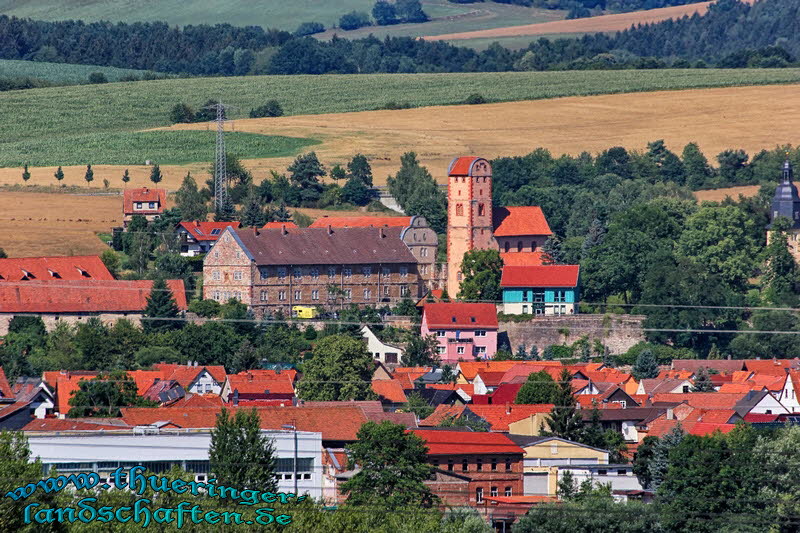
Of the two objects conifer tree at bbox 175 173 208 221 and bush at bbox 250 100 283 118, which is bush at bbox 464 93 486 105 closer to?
bush at bbox 250 100 283 118

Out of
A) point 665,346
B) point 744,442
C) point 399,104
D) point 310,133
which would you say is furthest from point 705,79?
point 744,442

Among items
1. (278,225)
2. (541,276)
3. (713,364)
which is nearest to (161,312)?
(278,225)

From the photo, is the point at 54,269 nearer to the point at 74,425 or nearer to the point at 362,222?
the point at 362,222

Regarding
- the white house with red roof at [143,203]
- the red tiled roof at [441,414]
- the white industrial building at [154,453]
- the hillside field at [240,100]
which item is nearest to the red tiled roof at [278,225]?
the white house with red roof at [143,203]

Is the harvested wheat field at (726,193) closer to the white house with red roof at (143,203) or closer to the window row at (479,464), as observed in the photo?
the white house with red roof at (143,203)

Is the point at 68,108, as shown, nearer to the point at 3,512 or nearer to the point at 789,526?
the point at 789,526
